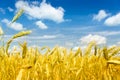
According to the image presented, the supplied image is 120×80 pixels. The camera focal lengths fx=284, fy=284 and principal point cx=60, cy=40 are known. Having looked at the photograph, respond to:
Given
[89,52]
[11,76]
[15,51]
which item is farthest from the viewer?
[15,51]

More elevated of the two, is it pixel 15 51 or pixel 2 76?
pixel 15 51

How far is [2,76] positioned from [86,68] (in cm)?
68

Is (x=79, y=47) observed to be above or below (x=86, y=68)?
above

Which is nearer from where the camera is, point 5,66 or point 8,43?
point 5,66

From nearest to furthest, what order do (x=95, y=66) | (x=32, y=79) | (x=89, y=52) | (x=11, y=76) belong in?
(x=32, y=79) < (x=11, y=76) < (x=95, y=66) < (x=89, y=52)

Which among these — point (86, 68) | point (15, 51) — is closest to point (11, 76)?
point (86, 68)

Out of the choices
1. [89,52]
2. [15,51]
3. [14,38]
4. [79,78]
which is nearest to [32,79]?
[79,78]

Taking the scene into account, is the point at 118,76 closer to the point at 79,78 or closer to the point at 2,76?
the point at 79,78

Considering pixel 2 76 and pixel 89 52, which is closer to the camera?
pixel 2 76

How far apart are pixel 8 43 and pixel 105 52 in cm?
92

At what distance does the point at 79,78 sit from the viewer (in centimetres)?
206

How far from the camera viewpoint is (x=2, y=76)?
2080mm

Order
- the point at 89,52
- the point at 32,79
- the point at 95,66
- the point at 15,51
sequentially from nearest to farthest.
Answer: the point at 32,79, the point at 95,66, the point at 89,52, the point at 15,51

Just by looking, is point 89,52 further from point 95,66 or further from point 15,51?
point 15,51
